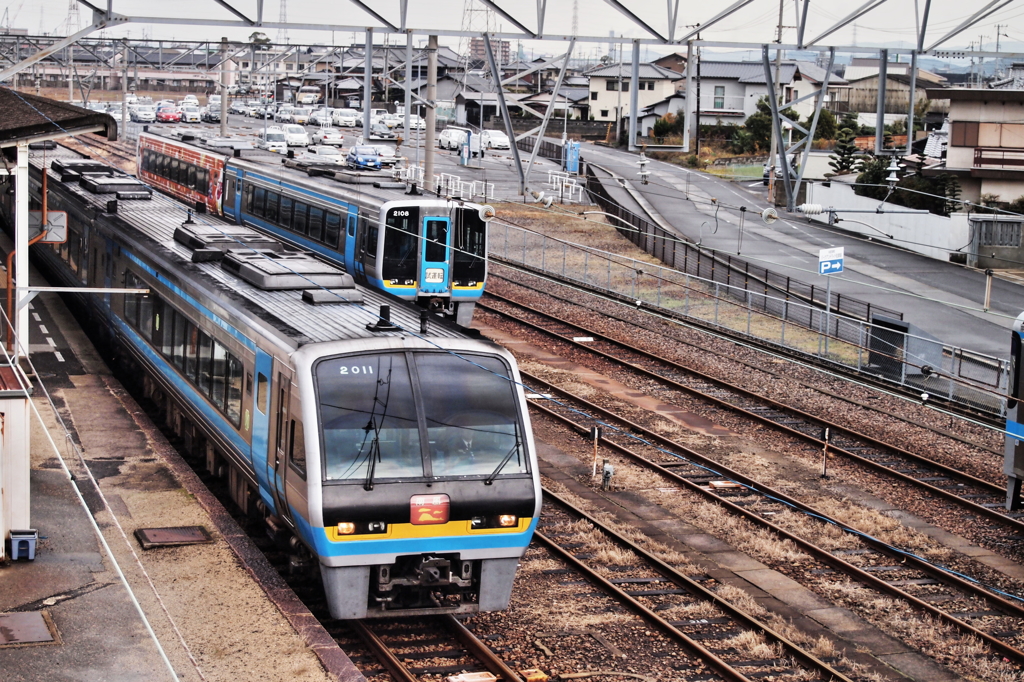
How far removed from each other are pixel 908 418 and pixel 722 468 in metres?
5.44

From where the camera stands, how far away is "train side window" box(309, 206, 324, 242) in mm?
25094

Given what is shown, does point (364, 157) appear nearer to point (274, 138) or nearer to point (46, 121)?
point (274, 138)

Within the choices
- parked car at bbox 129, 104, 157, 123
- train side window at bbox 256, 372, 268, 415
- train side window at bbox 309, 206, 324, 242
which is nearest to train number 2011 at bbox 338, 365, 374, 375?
train side window at bbox 256, 372, 268, 415

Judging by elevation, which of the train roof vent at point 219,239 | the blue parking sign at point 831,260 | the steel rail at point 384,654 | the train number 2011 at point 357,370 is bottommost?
the steel rail at point 384,654

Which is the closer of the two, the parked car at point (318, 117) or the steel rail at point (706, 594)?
the steel rail at point (706, 594)

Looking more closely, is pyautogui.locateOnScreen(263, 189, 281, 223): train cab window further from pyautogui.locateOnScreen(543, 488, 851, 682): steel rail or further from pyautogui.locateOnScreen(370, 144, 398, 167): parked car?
pyautogui.locateOnScreen(370, 144, 398, 167): parked car

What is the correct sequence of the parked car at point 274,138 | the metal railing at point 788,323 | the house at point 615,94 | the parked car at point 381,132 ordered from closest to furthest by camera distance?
the metal railing at point 788,323 < the parked car at point 274,138 < the parked car at point 381,132 < the house at point 615,94

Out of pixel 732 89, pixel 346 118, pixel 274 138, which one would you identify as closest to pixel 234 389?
pixel 274 138

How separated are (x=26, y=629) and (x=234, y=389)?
11.4 feet

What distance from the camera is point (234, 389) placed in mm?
12211

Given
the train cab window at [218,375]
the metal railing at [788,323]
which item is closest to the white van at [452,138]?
the metal railing at [788,323]

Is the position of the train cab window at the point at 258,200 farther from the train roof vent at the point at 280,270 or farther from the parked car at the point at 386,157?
the parked car at the point at 386,157

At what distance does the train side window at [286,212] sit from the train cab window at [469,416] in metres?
17.0

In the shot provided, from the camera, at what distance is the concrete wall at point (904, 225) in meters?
37.6
